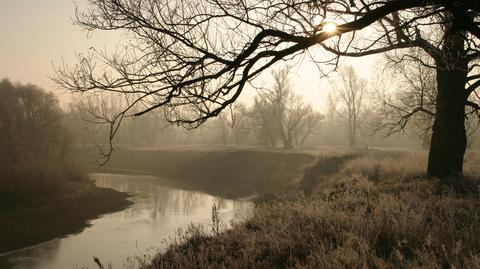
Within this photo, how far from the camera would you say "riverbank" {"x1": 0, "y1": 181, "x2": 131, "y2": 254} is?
2320cm

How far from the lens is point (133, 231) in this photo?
23156 mm

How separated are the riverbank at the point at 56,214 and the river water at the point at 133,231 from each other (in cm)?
94

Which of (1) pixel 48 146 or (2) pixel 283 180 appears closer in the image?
(2) pixel 283 180

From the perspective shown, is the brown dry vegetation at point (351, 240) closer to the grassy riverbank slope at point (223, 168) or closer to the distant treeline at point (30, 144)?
the grassy riverbank slope at point (223, 168)

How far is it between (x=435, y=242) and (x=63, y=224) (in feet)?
77.0


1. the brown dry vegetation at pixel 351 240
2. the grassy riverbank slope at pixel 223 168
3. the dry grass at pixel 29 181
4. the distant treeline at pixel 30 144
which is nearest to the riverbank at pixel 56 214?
the dry grass at pixel 29 181

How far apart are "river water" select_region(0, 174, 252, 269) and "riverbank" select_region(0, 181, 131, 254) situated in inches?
36.8

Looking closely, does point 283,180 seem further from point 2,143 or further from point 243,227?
point 243,227

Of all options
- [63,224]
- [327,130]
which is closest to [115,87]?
[63,224]

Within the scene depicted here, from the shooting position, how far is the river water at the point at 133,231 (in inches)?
717

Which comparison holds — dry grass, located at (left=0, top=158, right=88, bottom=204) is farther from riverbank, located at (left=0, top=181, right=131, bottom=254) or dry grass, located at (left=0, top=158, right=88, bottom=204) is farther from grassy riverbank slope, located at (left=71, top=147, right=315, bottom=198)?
grassy riverbank slope, located at (left=71, top=147, right=315, bottom=198)

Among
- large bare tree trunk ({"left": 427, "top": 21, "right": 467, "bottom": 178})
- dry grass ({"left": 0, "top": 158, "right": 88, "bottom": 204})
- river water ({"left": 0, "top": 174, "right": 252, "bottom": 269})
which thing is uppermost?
large bare tree trunk ({"left": 427, "top": 21, "right": 467, "bottom": 178})

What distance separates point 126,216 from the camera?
2803 cm

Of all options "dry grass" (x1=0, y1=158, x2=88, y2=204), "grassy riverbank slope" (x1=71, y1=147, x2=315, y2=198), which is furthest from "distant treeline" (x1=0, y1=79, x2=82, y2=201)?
"grassy riverbank slope" (x1=71, y1=147, x2=315, y2=198)
